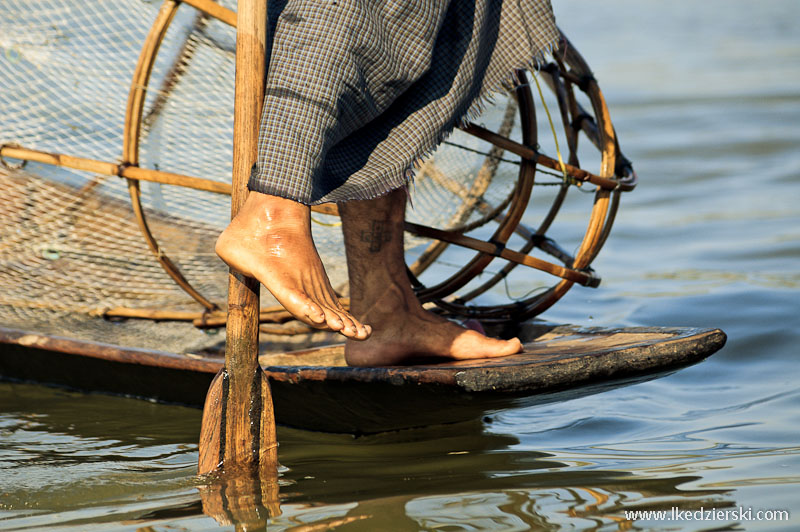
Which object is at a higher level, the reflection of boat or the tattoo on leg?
the tattoo on leg

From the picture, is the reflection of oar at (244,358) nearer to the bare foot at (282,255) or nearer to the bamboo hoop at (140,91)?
the bare foot at (282,255)

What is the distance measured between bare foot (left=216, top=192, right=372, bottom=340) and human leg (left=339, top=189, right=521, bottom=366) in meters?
0.41

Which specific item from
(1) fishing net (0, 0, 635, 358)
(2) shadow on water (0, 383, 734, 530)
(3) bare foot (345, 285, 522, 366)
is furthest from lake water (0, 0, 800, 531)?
(1) fishing net (0, 0, 635, 358)

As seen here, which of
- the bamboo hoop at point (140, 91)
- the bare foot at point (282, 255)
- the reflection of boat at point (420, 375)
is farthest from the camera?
the bamboo hoop at point (140, 91)

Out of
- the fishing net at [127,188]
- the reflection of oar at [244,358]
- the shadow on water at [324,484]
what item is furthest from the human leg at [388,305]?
the fishing net at [127,188]

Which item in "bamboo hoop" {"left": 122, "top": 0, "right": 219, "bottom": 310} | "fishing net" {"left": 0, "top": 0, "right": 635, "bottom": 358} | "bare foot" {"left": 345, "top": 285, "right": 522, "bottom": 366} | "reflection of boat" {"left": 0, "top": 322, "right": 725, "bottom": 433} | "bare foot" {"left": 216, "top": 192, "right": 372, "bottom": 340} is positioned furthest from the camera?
"fishing net" {"left": 0, "top": 0, "right": 635, "bottom": 358}

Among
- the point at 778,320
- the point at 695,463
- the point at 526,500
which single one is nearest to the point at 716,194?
the point at 778,320

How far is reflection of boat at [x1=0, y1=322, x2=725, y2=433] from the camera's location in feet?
6.08

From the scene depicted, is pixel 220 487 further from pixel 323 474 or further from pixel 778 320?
pixel 778 320

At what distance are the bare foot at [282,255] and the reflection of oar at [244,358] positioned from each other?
7cm

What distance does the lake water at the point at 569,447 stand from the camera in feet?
5.64

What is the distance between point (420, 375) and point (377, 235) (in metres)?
0.43

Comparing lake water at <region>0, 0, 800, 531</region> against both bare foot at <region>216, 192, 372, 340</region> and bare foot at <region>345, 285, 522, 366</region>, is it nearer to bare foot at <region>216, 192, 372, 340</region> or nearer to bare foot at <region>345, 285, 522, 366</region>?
bare foot at <region>345, 285, 522, 366</region>

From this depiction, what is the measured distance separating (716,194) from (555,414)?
296 centimetres
